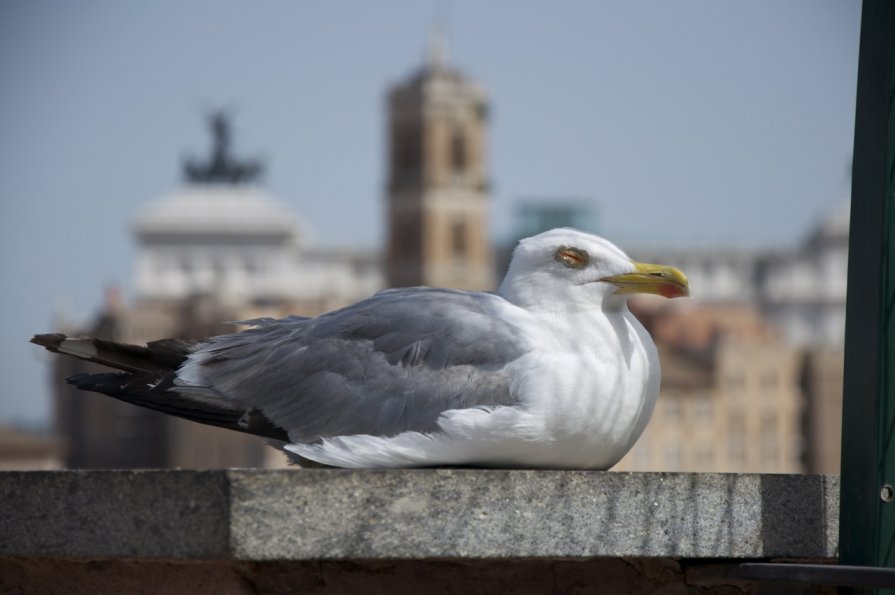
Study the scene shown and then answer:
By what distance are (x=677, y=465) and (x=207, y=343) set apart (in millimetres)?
50048

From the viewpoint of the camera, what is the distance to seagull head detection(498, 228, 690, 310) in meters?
2.49

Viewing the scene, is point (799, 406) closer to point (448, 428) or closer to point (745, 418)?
point (745, 418)

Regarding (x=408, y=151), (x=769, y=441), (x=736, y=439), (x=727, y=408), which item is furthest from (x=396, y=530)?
(x=408, y=151)

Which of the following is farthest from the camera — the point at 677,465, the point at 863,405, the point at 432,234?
the point at 432,234

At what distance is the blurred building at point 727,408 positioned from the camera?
53.2 meters

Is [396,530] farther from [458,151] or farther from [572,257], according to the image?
[458,151]

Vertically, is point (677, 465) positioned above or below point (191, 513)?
below

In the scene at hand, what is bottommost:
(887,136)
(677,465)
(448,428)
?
(677,465)

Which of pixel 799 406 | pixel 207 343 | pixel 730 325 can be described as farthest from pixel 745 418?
pixel 207 343

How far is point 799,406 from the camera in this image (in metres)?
55.1

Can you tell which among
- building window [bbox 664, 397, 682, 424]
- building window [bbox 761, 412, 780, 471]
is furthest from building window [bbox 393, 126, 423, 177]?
building window [bbox 761, 412, 780, 471]

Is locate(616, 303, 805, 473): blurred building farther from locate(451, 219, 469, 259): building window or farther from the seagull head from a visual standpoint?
the seagull head

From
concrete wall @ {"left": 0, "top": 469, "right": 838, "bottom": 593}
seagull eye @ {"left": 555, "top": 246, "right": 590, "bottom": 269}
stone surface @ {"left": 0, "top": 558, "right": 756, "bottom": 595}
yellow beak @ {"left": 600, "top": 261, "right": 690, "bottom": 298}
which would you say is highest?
seagull eye @ {"left": 555, "top": 246, "right": 590, "bottom": 269}

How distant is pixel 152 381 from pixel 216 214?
2823 inches
